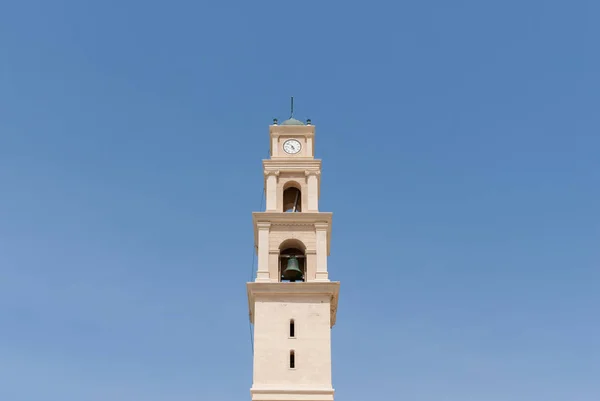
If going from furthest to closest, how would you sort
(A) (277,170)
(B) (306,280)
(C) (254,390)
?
1. (A) (277,170)
2. (B) (306,280)
3. (C) (254,390)

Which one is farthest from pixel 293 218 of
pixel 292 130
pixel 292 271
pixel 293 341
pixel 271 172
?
pixel 293 341

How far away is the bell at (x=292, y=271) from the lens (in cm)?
4547

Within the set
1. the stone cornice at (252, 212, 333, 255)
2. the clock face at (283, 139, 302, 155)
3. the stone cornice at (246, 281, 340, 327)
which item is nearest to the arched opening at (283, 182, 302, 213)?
the clock face at (283, 139, 302, 155)

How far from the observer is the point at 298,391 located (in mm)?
41844

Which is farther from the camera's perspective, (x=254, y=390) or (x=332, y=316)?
(x=332, y=316)

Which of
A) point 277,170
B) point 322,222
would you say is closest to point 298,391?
point 322,222

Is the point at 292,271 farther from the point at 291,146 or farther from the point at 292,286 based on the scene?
the point at 291,146

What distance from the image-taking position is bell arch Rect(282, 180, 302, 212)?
4791 centimetres

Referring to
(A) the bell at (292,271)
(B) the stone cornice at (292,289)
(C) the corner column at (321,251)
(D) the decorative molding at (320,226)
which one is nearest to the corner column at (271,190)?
(D) the decorative molding at (320,226)

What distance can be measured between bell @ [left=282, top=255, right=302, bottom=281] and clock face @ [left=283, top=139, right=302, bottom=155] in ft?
18.9

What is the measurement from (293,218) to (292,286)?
3579 millimetres

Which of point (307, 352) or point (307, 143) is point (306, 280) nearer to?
point (307, 352)

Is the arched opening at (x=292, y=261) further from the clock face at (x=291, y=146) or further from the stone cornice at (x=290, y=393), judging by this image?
the stone cornice at (x=290, y=393)

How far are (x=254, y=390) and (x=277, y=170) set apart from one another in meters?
11.3
